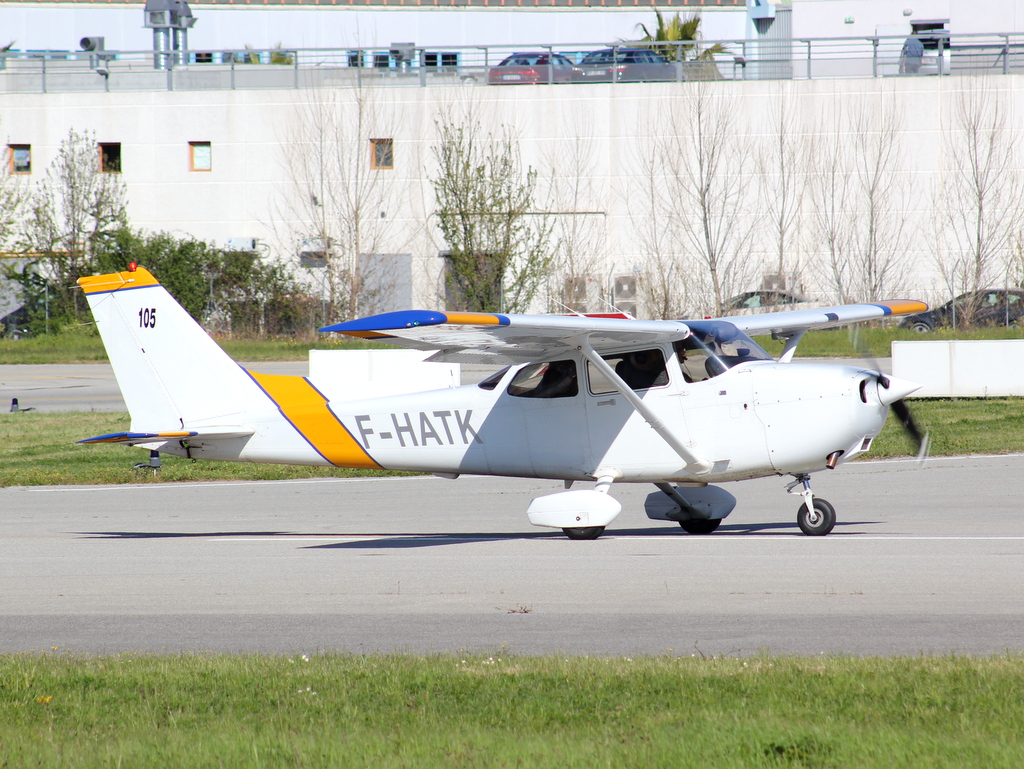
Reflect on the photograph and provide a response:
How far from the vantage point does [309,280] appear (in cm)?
3962

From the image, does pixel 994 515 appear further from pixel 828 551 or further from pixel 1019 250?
pixel 1019 250

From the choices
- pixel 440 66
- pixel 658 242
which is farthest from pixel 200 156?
pixel 658 242

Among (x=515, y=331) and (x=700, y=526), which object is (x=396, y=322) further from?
(x=700, y=526)

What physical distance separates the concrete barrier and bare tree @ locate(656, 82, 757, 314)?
16.0 metres

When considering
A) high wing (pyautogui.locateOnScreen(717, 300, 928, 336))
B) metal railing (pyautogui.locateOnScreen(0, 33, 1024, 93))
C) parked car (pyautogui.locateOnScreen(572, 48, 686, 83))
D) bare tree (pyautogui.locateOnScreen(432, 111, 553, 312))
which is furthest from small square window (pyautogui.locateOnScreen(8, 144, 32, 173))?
high wing (pyautogui.locateOnScreen(717, 300, 928, 336))

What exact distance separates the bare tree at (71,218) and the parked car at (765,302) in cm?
2277

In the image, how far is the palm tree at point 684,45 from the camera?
3731 centimetres

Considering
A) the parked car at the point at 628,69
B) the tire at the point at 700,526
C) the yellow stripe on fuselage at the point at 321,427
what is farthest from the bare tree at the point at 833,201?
the yellow stripe on fuselage at the point at 321,427

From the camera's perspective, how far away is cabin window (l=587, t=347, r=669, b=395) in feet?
33.3

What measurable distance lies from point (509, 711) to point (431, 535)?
19.7ft

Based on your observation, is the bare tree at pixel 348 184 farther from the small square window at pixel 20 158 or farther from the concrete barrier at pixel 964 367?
the concrete barrier at pixel 964 367

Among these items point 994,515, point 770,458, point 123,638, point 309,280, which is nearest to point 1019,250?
point 309,280

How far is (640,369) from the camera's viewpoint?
10.2 metres

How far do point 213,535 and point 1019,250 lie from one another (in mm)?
32645
